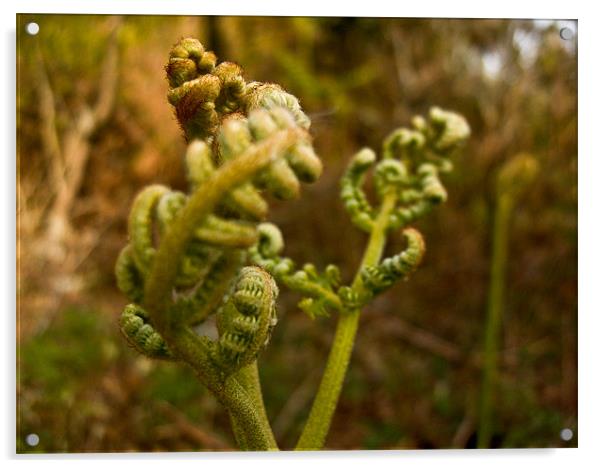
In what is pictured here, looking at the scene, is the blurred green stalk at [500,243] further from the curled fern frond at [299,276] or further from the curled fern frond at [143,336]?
the curled fern frond at [143,336]

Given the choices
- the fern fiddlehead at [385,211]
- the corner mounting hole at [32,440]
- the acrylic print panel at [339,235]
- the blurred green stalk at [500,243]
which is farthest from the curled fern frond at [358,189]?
the blurred green stalk at [500,243]

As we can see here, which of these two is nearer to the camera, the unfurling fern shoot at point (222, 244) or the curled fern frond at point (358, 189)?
the unfurling fern shoot at point (222, 244)

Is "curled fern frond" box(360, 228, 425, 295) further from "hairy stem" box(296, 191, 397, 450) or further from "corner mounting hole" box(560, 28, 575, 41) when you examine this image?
"corner mounting hole" box(560, 28, 575, 41)

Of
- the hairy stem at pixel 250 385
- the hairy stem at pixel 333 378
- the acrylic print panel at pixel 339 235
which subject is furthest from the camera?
the acrylic print panel at pixel 339 235

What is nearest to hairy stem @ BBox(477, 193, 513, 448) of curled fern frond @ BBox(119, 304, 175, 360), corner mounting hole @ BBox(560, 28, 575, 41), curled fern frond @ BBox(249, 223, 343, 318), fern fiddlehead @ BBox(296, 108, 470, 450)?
corner mounting hole @ BBox(560, 28, 575, 41)

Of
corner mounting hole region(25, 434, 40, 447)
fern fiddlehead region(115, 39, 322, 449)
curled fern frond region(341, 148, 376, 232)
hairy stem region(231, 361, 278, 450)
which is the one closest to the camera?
fern fiddlehead region(115, 39, 322, 449)

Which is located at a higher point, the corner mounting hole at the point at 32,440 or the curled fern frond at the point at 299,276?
the curled fern frond at the point at 299,276

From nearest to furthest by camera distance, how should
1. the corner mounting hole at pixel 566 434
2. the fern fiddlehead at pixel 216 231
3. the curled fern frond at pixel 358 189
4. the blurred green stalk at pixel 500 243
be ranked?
the fern fiddlehead at pixel 216 231 → the curled fern frond at pixel 358 189 → the corner mounting hole at pixel 566 434 → the blurred green stalk at pixel 500 243
